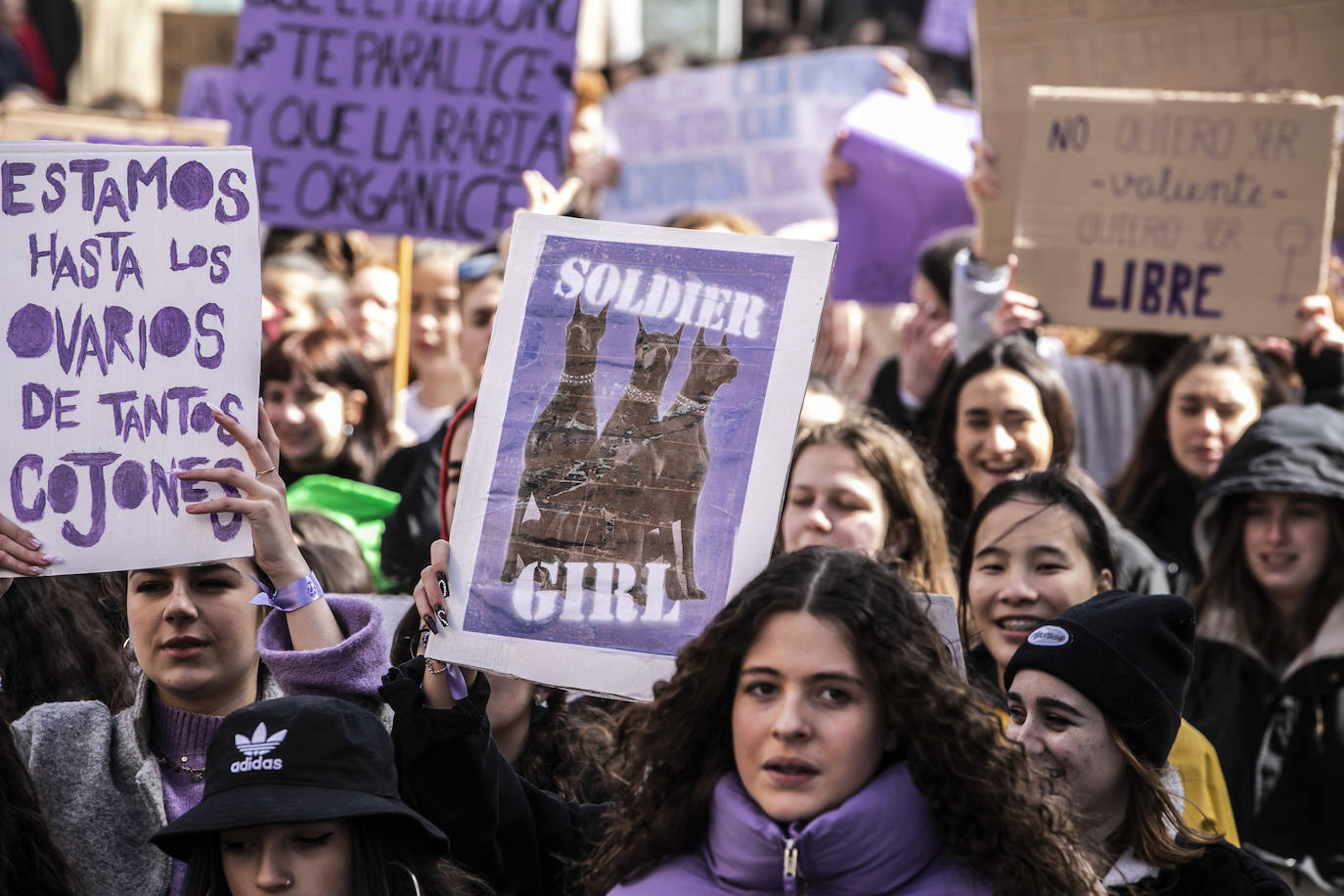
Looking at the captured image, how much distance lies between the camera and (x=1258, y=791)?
4.40m

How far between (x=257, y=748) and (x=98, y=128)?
5.26 meters

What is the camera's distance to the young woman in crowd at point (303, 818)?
2.79 meters

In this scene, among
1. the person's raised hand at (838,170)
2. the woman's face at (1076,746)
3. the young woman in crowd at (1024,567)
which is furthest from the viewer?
the person's raised hand at (838,170)

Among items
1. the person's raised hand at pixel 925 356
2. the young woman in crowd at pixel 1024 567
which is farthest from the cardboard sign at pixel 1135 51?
the young woman in crowd at pixel 1024 567

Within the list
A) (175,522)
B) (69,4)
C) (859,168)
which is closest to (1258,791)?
(175,522)

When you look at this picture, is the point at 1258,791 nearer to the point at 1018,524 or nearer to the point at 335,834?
the point at 1018,524

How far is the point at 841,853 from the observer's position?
2.54 meters

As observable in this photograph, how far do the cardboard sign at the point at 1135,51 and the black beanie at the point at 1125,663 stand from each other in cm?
271

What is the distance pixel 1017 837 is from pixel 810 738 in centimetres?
35

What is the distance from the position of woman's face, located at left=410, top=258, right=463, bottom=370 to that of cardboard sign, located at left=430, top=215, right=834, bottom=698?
3.73 meters

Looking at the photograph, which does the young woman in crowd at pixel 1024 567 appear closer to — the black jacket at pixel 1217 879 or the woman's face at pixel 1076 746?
the woman's face at pixel 1076 746

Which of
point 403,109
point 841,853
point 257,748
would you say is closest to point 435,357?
point 403,109

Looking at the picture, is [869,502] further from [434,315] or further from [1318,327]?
[434,315]

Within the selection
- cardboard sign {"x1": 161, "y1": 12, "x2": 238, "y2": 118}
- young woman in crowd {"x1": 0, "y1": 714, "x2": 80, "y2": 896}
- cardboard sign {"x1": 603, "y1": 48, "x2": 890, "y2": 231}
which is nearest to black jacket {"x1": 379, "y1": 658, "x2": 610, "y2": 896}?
young woman in crowd {"x1": 0, "y1": 714, "x2": 80, "y2": 896}
